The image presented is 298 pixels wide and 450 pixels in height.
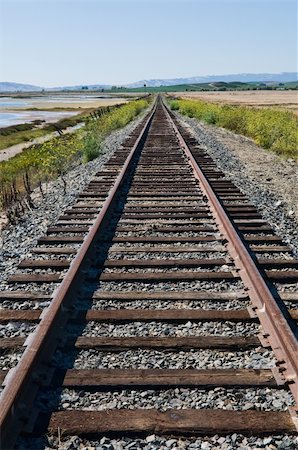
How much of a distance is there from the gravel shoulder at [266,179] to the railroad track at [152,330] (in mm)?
356

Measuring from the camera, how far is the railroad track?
2.90 m

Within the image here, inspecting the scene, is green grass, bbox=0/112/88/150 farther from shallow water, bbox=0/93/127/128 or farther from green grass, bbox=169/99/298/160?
green grass, bbox=169/99/298/160

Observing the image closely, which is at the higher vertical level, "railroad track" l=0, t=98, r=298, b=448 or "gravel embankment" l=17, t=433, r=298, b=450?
"railroad track" l=0, t=98, r=298, b=448

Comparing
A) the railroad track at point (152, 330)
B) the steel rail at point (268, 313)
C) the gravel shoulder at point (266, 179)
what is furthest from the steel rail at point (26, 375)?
the gravel shoulder at point (266, 179)

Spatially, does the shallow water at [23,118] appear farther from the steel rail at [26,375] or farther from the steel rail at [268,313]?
the steel rail at [26,375]

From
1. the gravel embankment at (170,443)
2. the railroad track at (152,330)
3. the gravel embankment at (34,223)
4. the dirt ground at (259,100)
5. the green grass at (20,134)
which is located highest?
the dirt ground at (259,100)

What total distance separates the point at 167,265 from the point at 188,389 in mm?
2160

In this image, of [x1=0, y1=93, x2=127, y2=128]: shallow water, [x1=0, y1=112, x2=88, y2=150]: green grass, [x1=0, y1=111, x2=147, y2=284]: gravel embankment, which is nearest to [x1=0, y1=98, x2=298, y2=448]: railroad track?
[x1=0, y1=111, x2=147, y2=284]: gravel embankment

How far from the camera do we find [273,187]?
10039mm

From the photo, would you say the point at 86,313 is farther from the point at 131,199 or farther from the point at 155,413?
the point at 131,199

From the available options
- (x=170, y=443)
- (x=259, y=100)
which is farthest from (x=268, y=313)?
(x=259, y=100)

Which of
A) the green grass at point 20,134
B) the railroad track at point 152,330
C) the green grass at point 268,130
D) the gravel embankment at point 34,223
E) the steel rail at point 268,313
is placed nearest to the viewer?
the railroad track at point 152,330

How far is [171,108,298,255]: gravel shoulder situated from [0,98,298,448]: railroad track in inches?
14.0

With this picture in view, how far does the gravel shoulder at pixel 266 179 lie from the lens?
711 centimetres
